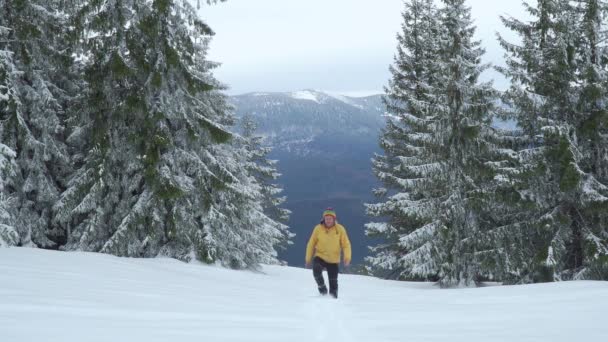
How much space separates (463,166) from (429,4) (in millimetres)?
10018

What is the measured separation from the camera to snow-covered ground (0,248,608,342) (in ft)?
13.1

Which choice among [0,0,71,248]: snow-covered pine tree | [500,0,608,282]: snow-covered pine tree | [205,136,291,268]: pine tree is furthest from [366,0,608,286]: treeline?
[0,0,71,248]: snow-covered pine tree

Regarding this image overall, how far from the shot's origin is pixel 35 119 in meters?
14.8

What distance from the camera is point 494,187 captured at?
17438 mm

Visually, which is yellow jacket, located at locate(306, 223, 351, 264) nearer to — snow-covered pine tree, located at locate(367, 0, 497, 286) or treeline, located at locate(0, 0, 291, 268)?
treeline, located at locate(0, 0, 291, 268)

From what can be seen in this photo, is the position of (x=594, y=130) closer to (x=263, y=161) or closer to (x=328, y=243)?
(x=328, y=243)

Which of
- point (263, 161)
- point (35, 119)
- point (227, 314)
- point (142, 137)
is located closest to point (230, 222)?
point (142, 137)

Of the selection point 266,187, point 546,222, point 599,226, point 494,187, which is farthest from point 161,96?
point 266,187

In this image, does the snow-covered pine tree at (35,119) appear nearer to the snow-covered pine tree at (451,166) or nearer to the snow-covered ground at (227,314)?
the snow-covered ground at (227,314)

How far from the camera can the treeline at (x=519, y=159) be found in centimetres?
1560

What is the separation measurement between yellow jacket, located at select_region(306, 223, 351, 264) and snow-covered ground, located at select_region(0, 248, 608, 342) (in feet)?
6.08

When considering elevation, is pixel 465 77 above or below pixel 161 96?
above

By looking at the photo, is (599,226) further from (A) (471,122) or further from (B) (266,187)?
(B) (266,187)

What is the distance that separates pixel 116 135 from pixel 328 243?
26.1 ft
